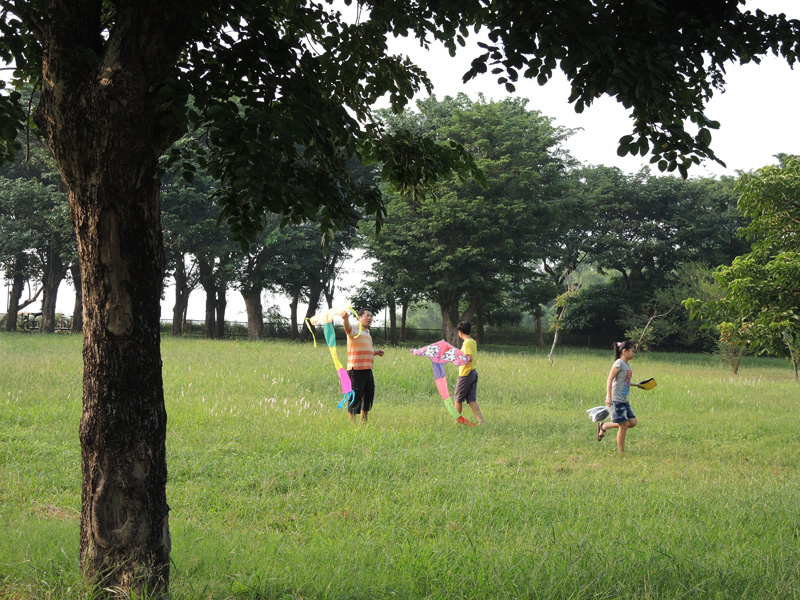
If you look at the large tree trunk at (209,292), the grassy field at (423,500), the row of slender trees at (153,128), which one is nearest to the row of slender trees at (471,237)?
the large tree trunk at (209,292)

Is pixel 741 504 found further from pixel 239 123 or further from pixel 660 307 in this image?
pixel 660 307

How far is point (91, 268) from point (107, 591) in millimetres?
1852

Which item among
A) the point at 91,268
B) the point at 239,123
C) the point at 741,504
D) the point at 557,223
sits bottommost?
the point at 741,504

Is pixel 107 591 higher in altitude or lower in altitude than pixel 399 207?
lower

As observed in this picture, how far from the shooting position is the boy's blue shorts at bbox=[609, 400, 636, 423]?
10.2 metres

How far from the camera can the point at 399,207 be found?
122 ft

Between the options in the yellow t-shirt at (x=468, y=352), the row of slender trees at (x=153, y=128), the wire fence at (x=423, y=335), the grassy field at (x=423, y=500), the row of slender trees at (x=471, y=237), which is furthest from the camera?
the wire fence at (x=423, y=335)

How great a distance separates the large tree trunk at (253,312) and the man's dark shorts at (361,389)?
3053 cm

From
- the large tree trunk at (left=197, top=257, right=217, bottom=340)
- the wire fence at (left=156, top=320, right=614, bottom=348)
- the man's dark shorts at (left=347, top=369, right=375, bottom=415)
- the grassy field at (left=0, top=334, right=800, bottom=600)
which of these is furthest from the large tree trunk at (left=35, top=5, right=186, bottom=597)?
the wire fence at (left=156, top=320, right=614, bottom=348)

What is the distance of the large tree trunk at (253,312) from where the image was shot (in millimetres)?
41188

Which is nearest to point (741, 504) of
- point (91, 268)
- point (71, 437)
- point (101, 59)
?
point (91, 268)

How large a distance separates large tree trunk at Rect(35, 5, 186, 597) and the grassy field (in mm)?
471

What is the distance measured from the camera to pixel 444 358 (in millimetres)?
12094

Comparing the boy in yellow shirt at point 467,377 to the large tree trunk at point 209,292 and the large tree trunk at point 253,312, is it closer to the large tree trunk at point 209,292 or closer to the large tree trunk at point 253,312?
the large tree trunk at point 253,312
